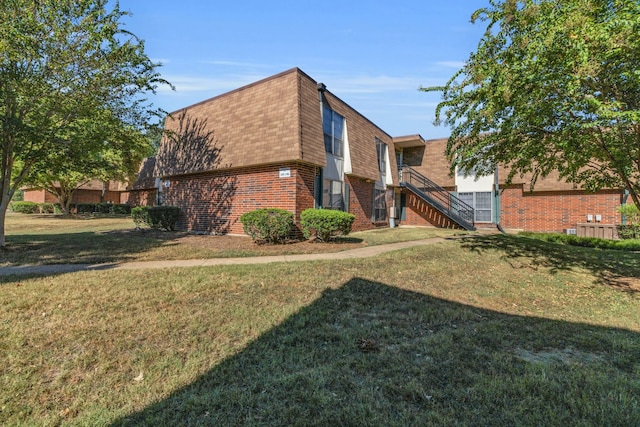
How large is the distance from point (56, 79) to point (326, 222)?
9441 millimetres

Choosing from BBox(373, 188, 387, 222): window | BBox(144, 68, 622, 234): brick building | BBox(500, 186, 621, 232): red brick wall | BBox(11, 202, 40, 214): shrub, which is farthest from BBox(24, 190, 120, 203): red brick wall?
BBox(500, 186, 621, 232): red brick wall

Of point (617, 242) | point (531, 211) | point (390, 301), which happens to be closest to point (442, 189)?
point (531, 211)

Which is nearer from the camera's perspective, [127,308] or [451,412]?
[451,412]

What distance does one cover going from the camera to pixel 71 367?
120 inches

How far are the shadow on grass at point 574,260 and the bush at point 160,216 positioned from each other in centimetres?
1242

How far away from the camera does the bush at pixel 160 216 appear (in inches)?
536

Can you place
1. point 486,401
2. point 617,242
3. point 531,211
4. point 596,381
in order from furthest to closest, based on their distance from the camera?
point 531,211
point 617,242
point 596,381
point 486,401

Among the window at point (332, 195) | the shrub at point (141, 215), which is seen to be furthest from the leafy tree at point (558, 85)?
the shrub at point (141, 215)

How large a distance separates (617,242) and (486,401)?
1478 centimetres

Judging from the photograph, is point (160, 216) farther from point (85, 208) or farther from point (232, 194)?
point (85, 208)

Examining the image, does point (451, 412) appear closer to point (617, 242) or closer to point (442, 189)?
point (617, 242)

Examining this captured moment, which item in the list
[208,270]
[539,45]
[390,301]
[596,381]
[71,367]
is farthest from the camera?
[208,270]

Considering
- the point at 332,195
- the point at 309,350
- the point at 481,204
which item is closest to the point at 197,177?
the point at 332,195

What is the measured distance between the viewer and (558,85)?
604cm
